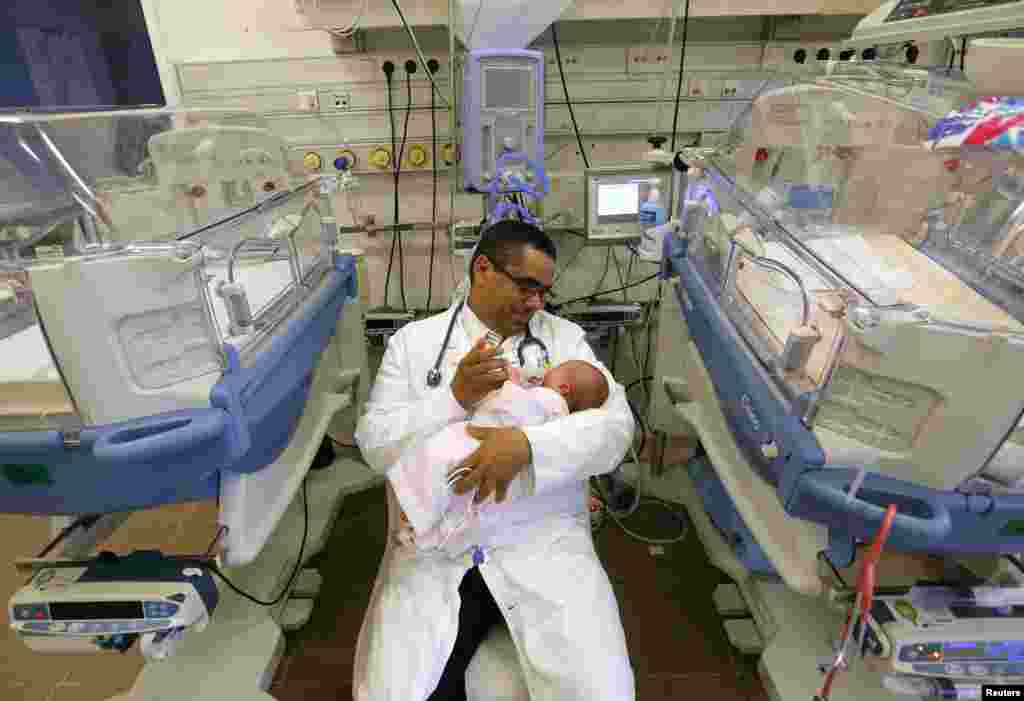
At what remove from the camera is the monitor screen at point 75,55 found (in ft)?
8.14

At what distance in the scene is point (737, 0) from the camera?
248 centimetres

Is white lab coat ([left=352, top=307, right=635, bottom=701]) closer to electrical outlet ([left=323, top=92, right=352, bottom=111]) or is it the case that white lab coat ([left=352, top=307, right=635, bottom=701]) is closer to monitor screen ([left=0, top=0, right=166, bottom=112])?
electrical outlet ([left=323, top=92, right=352, bottom=111])

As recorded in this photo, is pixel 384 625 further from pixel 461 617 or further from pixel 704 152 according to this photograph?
pixel 704 152

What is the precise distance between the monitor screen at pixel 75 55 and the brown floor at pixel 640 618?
2.22 metres

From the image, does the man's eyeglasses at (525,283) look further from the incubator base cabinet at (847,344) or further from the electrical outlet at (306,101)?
the electrical outlet at (306,101)

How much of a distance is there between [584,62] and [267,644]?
2.74 m

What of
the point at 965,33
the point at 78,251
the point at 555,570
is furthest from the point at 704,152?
the point at 78,251

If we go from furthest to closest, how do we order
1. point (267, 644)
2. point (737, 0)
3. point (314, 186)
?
point (737, 0) → point (314, 186) → point (267, 644)

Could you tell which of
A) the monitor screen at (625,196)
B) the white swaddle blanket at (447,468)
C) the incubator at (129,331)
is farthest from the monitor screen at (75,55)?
the white swaddle blanket at (447,468)

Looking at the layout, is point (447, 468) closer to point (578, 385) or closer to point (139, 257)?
point (578, 385)

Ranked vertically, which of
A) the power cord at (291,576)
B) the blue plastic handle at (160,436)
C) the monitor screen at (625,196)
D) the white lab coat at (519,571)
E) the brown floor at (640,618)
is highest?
the monitor screen at (625,196)

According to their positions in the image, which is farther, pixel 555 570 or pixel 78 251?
pixel 555 570

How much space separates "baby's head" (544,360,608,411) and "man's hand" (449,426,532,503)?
23 centimetres

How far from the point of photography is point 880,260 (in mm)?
1473
